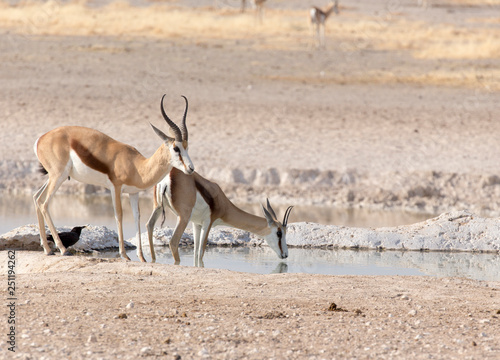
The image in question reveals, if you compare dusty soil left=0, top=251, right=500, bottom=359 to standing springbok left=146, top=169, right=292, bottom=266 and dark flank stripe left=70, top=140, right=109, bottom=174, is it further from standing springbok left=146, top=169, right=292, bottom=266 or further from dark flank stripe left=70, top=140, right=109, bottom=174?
standing springbok left=146, top=169, right=292, bottom=266

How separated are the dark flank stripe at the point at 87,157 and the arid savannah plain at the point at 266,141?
29.1 inches

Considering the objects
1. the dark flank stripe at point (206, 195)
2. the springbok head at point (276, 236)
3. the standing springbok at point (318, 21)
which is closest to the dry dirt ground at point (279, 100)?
the standing springbok at point (318, 21)

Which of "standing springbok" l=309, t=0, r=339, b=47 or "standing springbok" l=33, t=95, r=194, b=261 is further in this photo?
"standing springbok" l=309, t=0, r=339, b=47

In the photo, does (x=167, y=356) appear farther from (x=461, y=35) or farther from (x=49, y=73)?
(x=461, y=35)

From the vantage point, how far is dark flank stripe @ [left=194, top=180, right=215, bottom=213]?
310 inches

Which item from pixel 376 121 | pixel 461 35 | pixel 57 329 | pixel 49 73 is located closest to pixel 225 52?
pixel 49 73

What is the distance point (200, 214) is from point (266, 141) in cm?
546

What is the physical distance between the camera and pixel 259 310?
5.55m

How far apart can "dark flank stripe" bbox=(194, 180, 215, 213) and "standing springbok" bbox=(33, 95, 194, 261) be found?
0.67 m

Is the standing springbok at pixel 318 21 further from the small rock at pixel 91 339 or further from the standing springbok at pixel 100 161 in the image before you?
the small rock at pixel 91 339

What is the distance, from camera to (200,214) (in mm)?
7945

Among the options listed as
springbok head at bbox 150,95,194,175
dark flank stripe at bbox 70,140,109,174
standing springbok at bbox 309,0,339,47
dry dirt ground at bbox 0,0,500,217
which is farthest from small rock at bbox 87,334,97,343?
standing springbok at bbox 309,0,339,47

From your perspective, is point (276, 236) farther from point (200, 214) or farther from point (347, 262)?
point (200, 214)

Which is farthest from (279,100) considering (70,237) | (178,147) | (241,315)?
(241,315)
